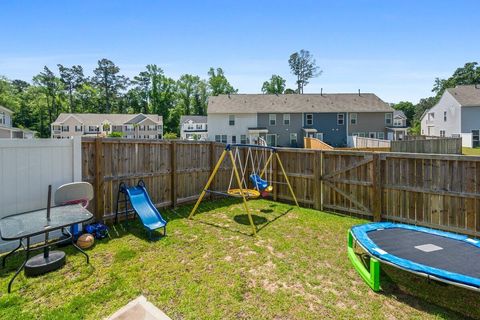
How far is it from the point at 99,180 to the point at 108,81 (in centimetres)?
6942

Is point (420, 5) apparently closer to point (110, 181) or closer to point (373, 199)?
point (373, 199)

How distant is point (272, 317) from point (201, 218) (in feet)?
13.2

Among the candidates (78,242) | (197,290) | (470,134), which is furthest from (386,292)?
(470,134)

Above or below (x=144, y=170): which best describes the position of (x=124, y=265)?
below

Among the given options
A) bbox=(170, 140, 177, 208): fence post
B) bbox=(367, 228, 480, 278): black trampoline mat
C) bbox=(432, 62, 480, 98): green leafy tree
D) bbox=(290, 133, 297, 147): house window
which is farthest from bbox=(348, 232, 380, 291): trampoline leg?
bbox=(432, 62, 480, 98): green leafy tree

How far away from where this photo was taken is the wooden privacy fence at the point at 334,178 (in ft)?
17.7

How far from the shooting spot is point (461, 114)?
30312 mm

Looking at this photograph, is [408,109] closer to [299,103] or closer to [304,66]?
[304,66]

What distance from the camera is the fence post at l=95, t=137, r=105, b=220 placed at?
5.90m

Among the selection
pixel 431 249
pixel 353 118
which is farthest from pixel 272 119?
pixel 431 249

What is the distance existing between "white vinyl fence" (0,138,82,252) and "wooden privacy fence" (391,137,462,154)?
1335 centimetres

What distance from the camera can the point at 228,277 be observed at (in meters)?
3.94

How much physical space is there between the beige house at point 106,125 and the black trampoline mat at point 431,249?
5025 cm

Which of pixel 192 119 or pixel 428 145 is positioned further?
pixel 192 119
